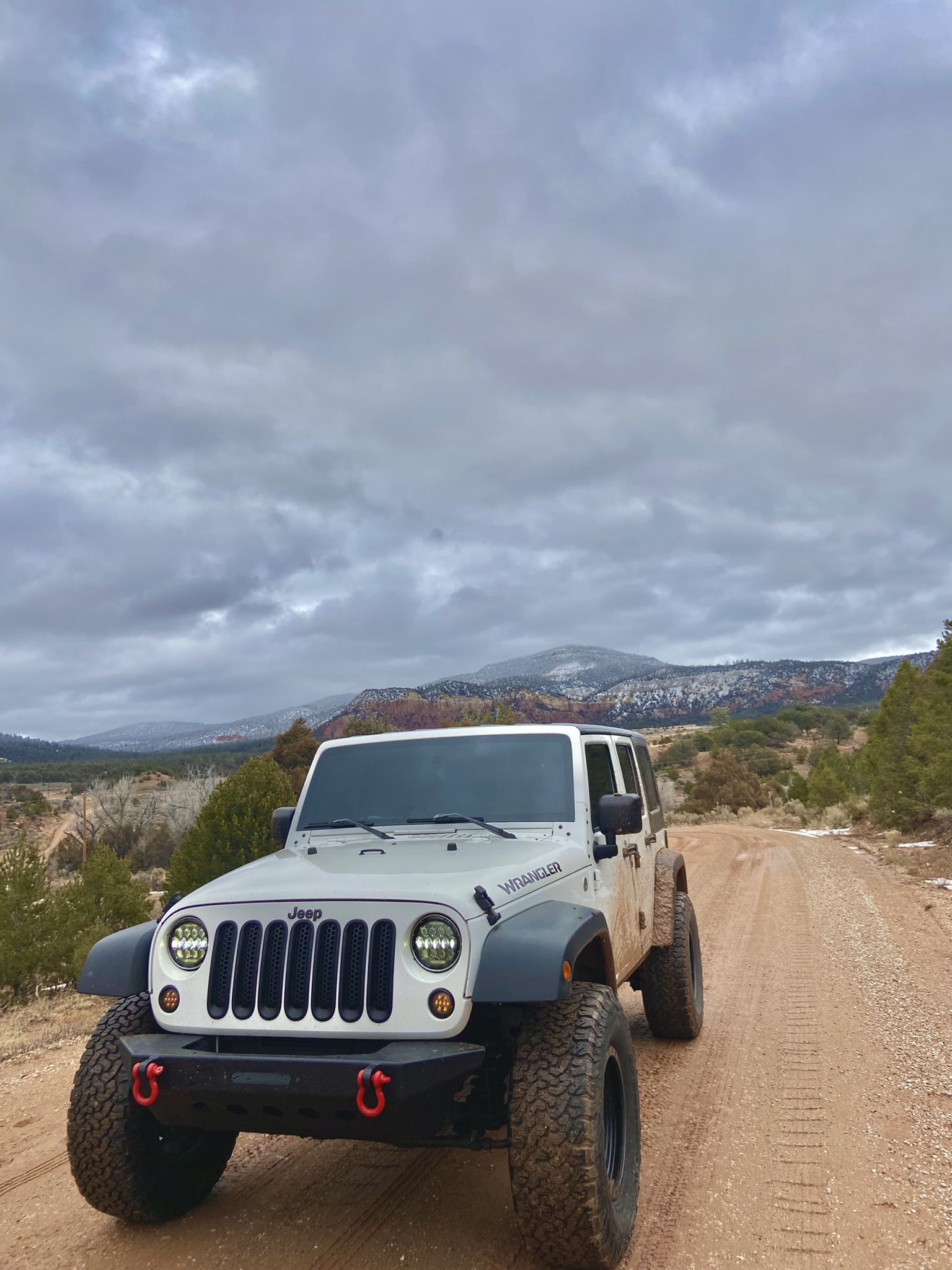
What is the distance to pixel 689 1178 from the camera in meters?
3.99

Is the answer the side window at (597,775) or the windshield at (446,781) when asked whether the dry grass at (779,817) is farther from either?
the windshield at (446,781)

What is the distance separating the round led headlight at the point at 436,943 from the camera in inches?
124

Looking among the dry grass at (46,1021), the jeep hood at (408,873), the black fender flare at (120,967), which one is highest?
the jeep hood at (408,873)

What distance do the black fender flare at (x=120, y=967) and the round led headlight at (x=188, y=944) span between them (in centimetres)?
21

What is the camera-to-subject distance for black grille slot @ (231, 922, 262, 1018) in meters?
3.28

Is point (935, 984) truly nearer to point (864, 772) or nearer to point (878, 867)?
point (878, 867)

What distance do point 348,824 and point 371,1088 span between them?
192cm

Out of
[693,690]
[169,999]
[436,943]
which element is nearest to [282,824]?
[169,999]

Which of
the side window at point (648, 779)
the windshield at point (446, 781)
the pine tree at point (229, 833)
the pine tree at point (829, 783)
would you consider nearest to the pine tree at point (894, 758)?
the pine tree at point (829, 783)

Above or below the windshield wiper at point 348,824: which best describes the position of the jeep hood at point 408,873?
below

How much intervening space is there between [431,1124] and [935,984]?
21.1 feet

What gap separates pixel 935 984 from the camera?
7.57 m

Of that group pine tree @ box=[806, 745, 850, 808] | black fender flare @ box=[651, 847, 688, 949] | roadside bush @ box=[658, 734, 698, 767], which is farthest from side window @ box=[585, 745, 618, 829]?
roadside bush @ box=[658, 734, 698, 767]

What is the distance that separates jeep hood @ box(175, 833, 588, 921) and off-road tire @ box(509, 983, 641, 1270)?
0.54 meters
